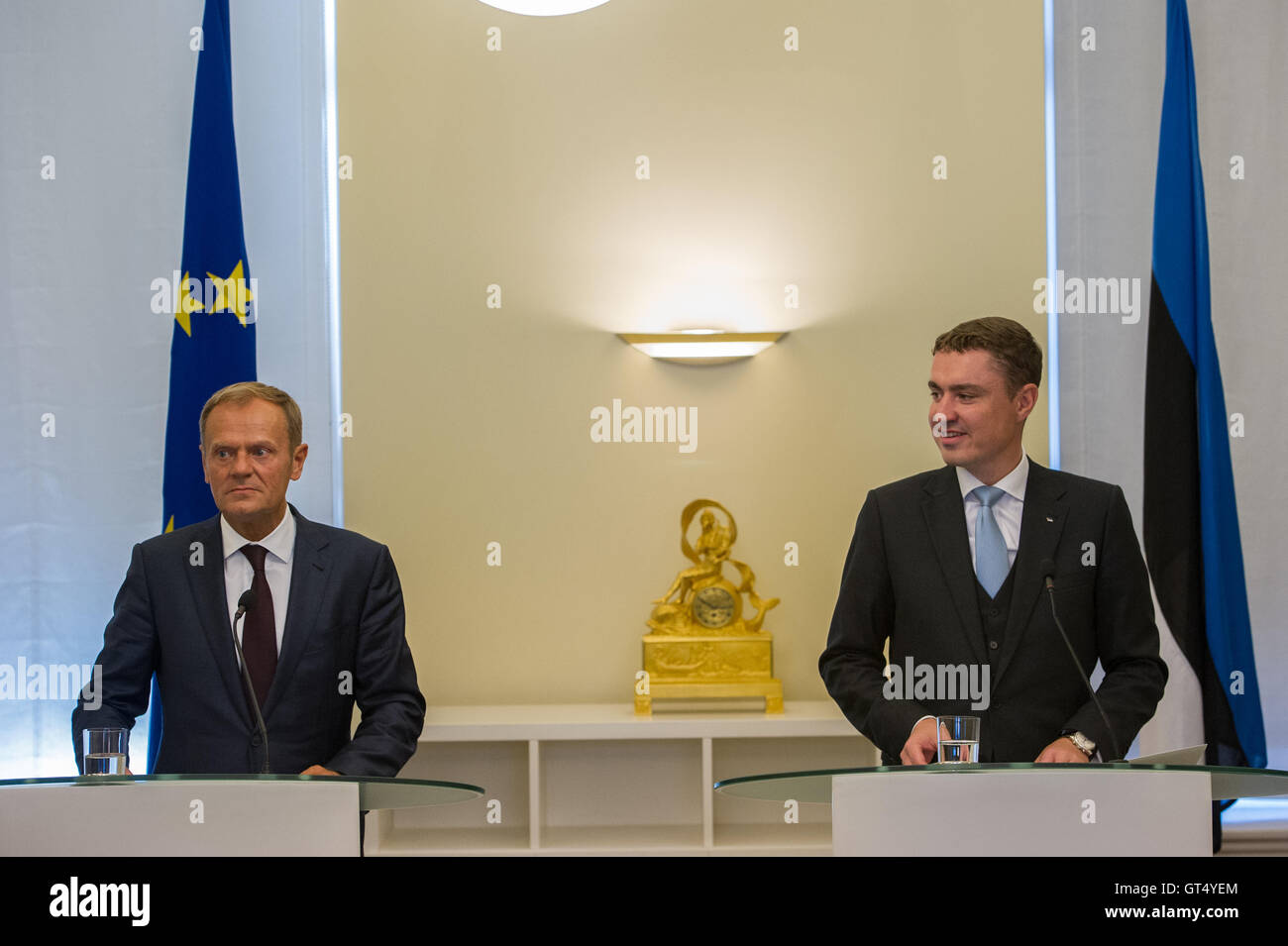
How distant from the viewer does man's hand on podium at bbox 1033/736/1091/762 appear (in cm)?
208

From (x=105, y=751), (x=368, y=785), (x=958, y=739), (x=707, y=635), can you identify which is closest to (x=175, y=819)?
(x=368, y=785)

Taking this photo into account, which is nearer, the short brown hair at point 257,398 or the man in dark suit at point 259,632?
the man in dark suit at point 259,632

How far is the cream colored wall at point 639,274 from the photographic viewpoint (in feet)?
13.7

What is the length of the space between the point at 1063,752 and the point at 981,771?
84cm

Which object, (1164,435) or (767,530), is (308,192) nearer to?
(767,530)

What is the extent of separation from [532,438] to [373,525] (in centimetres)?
60

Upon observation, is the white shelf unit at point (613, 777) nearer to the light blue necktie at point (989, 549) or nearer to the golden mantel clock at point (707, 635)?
the golden mantel clock at point (707, 635)

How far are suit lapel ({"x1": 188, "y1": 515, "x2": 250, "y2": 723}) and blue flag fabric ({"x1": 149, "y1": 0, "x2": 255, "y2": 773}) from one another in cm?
143

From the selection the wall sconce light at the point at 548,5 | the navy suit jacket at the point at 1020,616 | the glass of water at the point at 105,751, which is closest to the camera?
the glass of water at the point at 105,751

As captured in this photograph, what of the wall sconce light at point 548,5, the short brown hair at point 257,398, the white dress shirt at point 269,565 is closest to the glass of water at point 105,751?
the white dress shirt at point 269,565

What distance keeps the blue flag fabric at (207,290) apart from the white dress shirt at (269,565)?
1.40 m

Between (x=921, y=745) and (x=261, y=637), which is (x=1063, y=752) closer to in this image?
(x=921, y=745)

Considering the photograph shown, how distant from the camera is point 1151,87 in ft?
13.7
